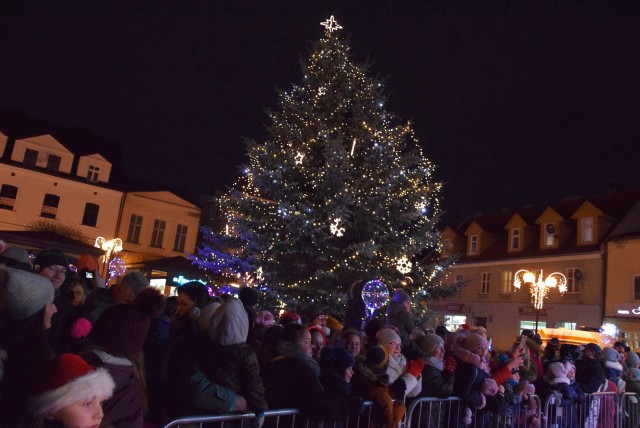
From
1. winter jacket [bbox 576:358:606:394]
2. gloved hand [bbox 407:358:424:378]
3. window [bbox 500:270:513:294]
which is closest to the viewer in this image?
gloved hand [bbox 407:358:424:378]

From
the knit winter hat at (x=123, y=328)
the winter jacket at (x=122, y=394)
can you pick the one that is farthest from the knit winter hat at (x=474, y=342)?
the winter jacket at (x=122, y=394)

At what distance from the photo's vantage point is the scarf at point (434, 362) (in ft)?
20.7

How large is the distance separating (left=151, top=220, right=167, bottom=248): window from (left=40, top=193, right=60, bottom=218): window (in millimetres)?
6775

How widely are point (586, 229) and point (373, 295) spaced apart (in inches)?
999

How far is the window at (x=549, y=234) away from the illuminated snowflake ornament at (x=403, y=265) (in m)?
21.1

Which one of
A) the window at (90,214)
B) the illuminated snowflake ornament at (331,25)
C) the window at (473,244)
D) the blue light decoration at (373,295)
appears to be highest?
the illuminated snowflake ornament at (331,25)

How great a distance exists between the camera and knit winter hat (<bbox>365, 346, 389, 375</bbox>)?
5525 mm

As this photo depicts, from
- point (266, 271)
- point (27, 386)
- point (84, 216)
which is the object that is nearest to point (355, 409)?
point (27, 386)

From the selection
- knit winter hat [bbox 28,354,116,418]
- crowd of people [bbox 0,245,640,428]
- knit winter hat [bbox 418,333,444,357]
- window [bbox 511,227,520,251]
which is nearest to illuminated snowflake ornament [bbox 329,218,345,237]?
crowd of people [bbox 0,245,640,428]

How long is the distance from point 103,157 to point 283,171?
27605 mm

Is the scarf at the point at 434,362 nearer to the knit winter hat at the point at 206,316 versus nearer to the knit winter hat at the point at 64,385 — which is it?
the knit winter hat at the point at 206,316

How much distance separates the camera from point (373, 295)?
10.9 m

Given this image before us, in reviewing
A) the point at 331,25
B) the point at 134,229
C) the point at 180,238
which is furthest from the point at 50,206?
the point at 331,25

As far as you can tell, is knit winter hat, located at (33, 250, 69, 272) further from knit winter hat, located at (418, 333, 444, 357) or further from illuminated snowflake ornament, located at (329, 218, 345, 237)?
illuminated snowflake ornament, located at (329, 218, 345, 237)
